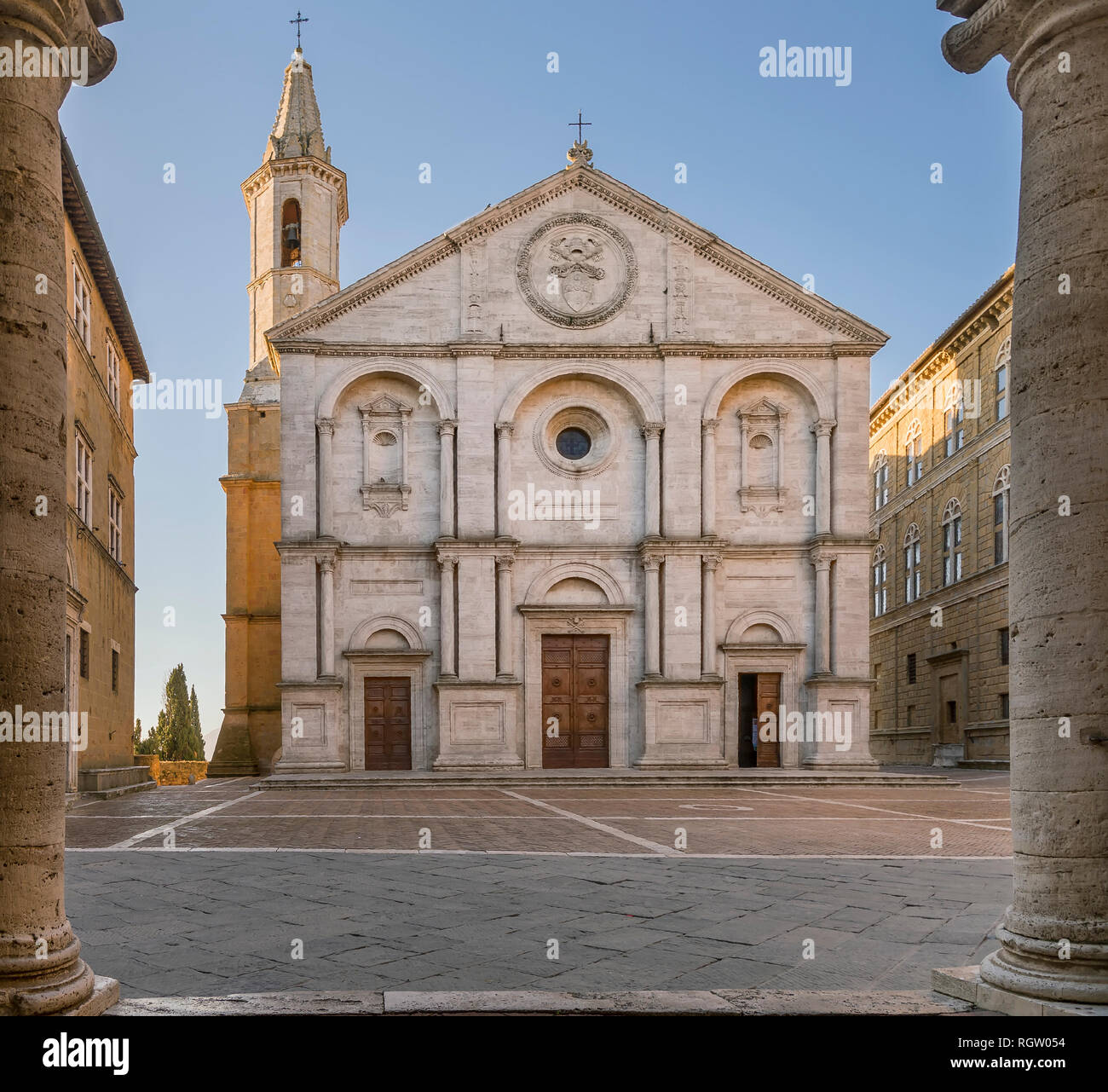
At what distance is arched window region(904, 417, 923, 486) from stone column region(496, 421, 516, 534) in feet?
70.9

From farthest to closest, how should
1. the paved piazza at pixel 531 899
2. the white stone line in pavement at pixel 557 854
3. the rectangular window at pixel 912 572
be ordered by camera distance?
the rectangular window at pixel 912 572 < the white stone line in pavement at pixel 557 854 < the paved piazza at pixel 531 899

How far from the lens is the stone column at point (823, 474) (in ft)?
100

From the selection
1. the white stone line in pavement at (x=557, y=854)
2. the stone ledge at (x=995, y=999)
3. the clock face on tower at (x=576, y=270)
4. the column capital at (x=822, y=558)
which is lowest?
the white stone line in pavement at (x=557, y=854)

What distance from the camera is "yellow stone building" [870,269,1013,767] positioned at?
3641cm

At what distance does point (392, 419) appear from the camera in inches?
1215

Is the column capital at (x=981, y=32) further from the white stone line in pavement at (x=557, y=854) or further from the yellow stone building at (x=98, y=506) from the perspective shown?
the yellow stone building at (x=98, y=506)

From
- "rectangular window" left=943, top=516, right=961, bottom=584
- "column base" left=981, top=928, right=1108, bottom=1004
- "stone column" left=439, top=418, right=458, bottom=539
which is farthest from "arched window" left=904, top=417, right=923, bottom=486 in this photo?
"column base" left=981, top=928, right=1108, bottom=1004

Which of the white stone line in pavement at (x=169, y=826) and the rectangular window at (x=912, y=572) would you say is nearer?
the white stone line in pavement at (x=169, y=826)

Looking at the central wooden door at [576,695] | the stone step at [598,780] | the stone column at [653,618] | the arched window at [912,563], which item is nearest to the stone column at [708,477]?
the stone column at [653,618]

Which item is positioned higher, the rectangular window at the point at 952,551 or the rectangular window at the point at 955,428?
the rectangular window at the point at 955,428

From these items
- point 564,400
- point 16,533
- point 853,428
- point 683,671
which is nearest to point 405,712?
point 683,671

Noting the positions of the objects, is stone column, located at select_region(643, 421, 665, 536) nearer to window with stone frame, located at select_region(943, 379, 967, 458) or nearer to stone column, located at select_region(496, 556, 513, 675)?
stone column, located at select_region(496, 556, 513, 675)

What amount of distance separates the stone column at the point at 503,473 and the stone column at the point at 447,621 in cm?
164
